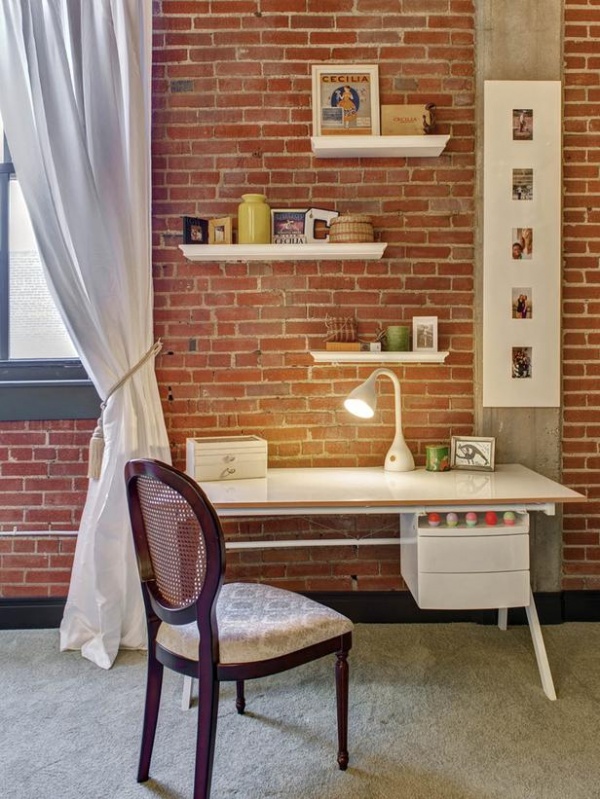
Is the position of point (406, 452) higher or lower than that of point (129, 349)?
lower

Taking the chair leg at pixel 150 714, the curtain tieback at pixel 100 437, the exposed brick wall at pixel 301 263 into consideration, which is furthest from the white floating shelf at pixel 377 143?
the chair leg at pixel 150 714

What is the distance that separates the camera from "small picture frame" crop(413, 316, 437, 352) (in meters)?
2.75

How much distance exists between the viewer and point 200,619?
1617mm

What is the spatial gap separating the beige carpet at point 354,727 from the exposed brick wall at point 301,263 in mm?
562

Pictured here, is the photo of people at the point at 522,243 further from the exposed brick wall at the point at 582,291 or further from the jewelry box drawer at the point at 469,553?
the jewelry box drawer at the point at 469,553

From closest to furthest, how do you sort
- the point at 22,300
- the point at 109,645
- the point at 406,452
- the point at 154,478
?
the point at 154,478 → the point at 109,645 → the point at 406,452 → the point at 22,300

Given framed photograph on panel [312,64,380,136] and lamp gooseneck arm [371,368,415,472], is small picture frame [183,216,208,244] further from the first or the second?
lamp gooseneck arm [371,368,415,472]

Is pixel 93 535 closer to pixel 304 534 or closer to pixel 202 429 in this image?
pixel 202 429

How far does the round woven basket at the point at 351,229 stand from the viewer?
2.63 meters

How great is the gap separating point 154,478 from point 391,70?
7.05 feet

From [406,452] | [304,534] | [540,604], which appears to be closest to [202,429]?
[304,534]

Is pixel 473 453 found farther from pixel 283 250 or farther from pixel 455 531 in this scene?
pixel 283 250

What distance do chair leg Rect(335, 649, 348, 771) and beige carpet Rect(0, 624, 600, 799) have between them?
5cm

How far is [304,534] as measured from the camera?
114 inches
